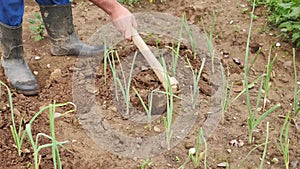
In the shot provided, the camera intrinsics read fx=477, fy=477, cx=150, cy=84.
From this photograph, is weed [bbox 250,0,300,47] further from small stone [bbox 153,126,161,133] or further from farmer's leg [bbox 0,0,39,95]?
farmer's leg [bbox 0,0,39,95]

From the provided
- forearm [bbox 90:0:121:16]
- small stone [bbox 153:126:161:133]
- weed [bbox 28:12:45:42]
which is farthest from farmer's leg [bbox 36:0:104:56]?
small stone [bbox 153:126:161:133]

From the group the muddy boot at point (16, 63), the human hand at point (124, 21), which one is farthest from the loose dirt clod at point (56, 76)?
the human hand at point (124, 21)

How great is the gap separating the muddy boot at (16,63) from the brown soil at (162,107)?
6 cm

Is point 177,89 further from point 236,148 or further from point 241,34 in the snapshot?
point 241,34

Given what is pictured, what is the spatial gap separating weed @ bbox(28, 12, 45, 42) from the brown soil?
0.04 m

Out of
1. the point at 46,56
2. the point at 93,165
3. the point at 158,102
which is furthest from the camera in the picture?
the point at 46,56

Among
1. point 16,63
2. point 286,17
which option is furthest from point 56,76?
point 286,17

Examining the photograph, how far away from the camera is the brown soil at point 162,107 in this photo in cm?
238

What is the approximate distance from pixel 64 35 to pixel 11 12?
46 centimetres

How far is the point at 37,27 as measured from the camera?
335 cm

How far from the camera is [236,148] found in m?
2.45

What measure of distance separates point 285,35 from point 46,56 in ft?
5.25

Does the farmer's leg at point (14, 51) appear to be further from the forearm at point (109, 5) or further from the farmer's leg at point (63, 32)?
the forearm at point (109, 5)

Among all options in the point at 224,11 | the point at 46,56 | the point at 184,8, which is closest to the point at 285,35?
the point at 224,11
